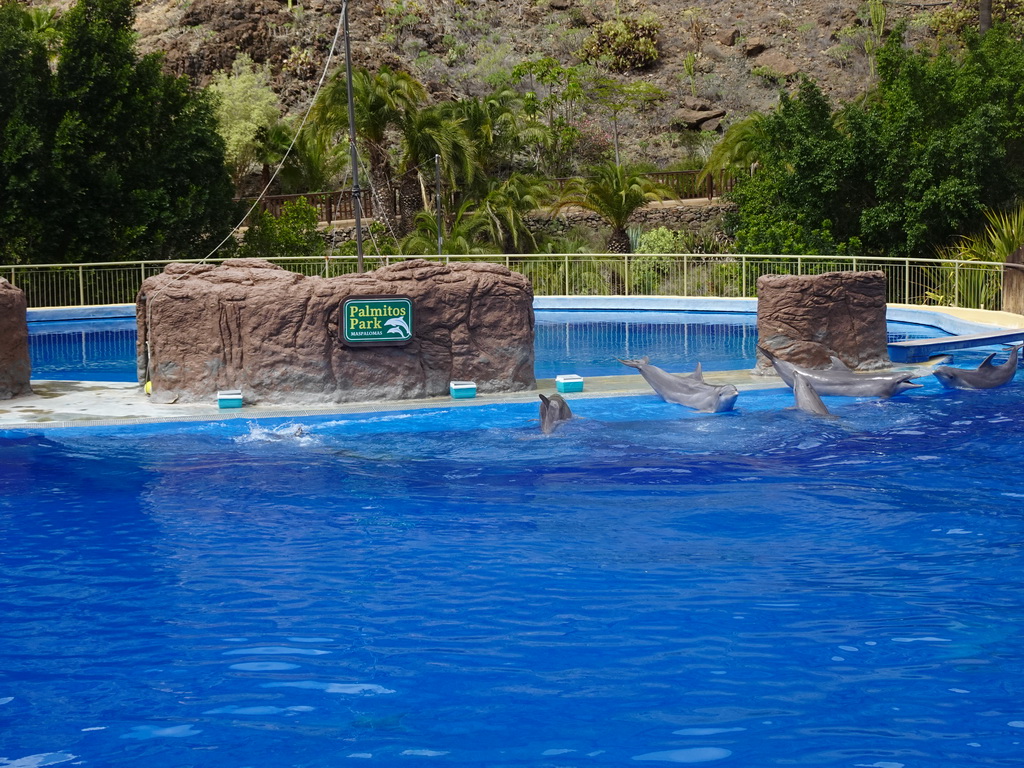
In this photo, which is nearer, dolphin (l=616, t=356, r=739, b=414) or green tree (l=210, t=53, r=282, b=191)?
dolphin (l=616, t=356, r=739, b=414)

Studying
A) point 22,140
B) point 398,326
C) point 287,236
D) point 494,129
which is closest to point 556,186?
→ point 494,129

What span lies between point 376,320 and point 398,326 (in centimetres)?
28

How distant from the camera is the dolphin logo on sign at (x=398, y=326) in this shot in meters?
13.3

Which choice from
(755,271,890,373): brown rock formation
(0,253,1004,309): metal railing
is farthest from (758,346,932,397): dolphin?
(0,253,1004,309): metal railing

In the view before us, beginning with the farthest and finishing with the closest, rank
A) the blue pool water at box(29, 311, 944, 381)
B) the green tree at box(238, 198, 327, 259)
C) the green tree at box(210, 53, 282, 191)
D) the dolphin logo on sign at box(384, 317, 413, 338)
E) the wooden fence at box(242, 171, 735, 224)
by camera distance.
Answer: the green tree at box(210, 53, 282, 191)
the wooden fence at box(242, 171, 735, 224)
the green tree at box(238, 198, 327, 259)
the blue pool water at box(29, 311, 944, 381)
the dolphin logo on sign at box(384, 317, 413, 338)

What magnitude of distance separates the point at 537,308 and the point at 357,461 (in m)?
14.8

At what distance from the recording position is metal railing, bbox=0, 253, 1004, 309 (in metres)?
23.7

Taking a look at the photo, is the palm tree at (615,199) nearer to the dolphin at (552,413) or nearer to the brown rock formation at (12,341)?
the brown rock formation at (12,341)

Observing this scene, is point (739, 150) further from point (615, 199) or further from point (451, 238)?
point (451, 238)

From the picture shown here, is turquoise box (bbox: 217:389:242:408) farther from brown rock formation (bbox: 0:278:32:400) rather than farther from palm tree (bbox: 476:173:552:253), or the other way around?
palm tree (bbox: 476:173:552:253)

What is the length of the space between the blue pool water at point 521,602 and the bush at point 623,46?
137 feet

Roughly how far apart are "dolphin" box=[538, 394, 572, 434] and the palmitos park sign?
93.3 inches

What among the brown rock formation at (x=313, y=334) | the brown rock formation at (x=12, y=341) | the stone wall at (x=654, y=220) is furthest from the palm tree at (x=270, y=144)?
the brown rock formation at (x=313, y=334)

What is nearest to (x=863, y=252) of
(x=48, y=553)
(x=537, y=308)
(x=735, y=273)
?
(x=735, y=273)
